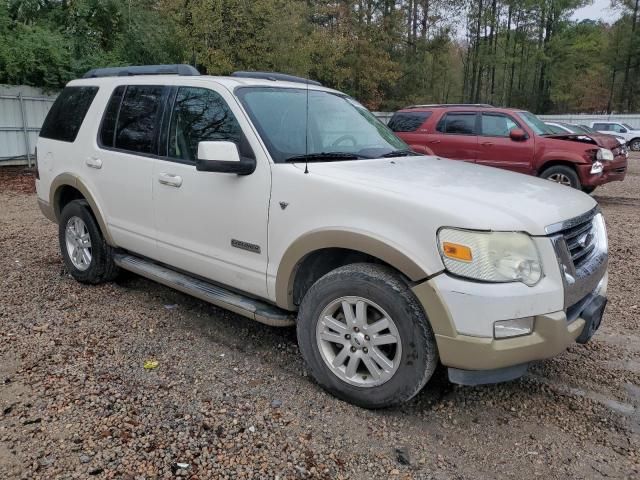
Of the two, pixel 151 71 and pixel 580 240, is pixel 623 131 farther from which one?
pixel 151 71

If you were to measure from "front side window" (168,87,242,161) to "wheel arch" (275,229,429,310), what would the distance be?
0.89m

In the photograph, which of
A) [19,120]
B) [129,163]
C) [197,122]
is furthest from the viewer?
[19,120]

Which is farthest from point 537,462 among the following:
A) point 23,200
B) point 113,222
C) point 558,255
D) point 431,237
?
point 23,200

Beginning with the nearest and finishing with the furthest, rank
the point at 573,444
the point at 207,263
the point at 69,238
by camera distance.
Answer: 1. the point at 573,444
2. the point at 207,263
3. the point at 69,238

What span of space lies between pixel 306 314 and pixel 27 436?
1.56 metres

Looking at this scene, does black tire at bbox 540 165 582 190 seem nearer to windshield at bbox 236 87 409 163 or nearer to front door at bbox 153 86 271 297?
windshield at bbox 236 87 409 163

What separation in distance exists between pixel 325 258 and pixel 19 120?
13511 millimetres

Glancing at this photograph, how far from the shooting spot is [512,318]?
2572mm

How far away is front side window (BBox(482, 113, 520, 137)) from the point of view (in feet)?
34.2

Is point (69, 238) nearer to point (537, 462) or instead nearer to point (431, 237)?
point (431, 237)

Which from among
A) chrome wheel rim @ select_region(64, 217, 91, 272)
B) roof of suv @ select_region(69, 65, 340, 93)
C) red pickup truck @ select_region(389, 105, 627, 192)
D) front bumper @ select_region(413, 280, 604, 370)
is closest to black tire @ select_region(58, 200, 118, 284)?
chrome wheel rim @ select_region(64, 217, 91, 272)

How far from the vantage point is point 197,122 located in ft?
12.6

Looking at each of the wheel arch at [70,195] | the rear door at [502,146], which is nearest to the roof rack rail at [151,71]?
the wheel arch at [70,195]

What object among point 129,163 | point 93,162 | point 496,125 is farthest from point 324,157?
point 496,125
